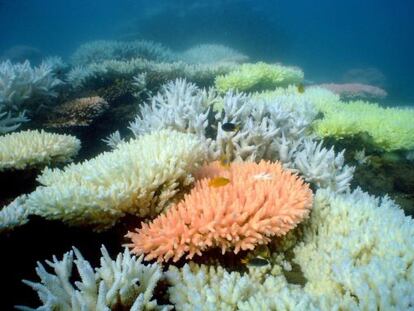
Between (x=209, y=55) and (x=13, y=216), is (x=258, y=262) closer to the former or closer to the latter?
(x=13, y=216)

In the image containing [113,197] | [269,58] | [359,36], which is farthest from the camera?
[359,36]

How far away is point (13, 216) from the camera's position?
2.97m

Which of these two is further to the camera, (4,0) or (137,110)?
(4,0)

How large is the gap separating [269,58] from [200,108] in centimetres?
2298

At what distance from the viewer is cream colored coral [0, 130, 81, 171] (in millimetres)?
3820

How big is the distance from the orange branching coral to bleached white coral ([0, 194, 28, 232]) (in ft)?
3.54

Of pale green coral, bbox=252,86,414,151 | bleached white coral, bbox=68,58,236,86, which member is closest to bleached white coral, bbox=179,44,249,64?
bleached white coral, bbox=68,58,236,86

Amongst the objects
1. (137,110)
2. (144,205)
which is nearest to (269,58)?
(137,110)

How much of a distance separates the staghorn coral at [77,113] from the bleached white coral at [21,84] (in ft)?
1.68

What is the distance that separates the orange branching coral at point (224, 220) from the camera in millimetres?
2539

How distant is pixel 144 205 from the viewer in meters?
3.01

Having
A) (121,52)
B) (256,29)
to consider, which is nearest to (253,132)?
(121,52)

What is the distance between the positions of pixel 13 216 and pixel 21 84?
12.1 ft

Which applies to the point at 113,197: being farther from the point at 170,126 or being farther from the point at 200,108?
the point at 200,108
